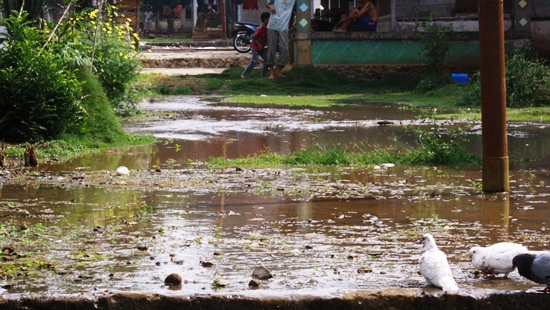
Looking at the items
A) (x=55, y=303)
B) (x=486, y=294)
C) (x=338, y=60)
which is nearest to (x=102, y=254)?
(x=55, y=303)

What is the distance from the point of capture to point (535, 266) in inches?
178

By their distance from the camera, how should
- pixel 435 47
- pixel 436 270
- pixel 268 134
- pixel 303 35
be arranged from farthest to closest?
pixel 303 35 < pixel 435 47 < pixel 268 134 < pixel 436 270

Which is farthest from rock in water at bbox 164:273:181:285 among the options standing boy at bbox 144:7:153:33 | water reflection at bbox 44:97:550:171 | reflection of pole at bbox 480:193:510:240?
standing boy at bbox 144:7:153:33

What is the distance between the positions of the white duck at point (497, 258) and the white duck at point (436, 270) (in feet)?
0.81

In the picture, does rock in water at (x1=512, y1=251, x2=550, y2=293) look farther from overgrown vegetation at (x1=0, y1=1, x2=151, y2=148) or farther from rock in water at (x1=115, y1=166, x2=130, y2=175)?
overgrown vegetation at (x1=0, y1=1, x2=151, y2=148)

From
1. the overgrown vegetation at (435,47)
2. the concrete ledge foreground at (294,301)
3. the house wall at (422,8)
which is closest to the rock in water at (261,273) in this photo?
the concrete ledge foreground at (294,301)

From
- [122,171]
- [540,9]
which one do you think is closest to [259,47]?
[540,9]

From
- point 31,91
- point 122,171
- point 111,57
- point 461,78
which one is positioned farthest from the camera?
point 461,78

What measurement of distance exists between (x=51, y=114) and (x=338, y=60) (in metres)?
12.8

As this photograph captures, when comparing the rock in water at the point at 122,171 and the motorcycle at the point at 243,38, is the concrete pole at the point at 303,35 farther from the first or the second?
the rock in water at the point at 122,171

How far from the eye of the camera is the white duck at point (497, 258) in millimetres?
4777

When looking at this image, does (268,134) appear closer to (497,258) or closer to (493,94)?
(493,94)

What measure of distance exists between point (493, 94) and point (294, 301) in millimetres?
3609

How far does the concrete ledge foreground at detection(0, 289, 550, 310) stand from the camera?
4441 mm
